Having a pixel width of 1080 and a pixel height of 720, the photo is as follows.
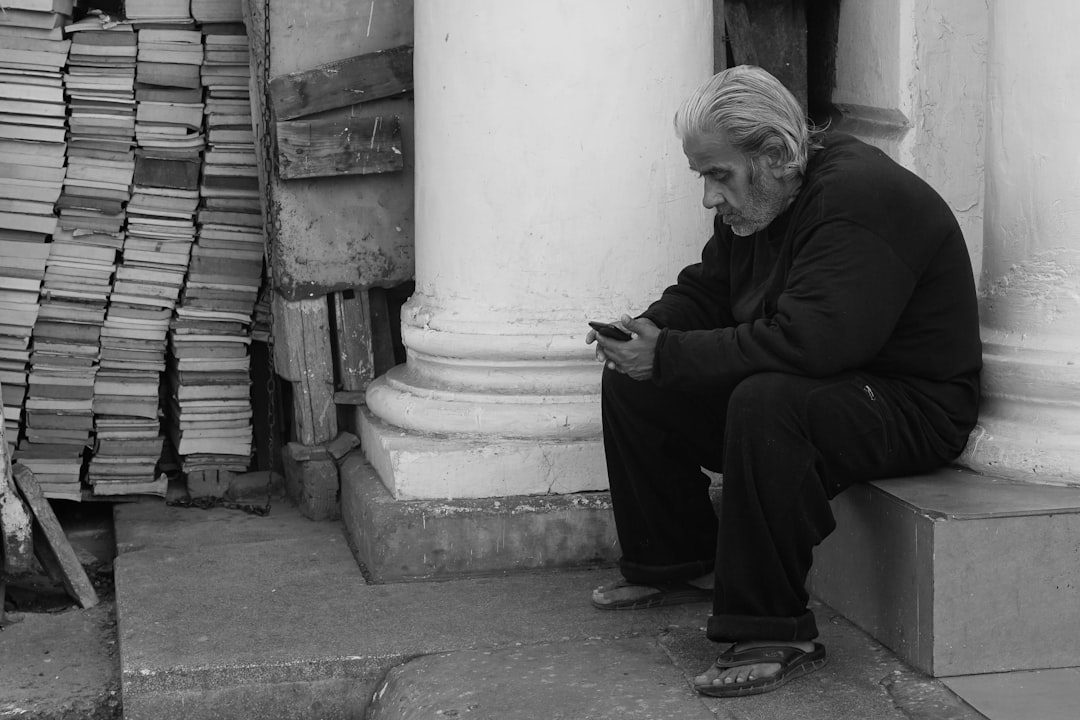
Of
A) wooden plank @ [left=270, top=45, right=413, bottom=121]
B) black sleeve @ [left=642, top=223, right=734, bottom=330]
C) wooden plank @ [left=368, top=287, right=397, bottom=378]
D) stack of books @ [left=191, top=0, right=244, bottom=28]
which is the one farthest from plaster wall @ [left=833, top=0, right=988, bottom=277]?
stack of books @ [left=191, top=0, right=244, bottom=28]

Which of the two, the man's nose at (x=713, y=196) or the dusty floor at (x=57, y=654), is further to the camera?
the dusty floor at (x=57, y=654)

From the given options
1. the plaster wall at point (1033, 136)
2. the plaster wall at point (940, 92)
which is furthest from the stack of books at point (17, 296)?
the plaster wall at point (1033, 136)

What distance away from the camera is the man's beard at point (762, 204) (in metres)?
3.05

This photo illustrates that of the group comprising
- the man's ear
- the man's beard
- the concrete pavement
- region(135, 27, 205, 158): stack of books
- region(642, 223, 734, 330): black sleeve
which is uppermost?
region(135, 27, 205, 158): stack of books

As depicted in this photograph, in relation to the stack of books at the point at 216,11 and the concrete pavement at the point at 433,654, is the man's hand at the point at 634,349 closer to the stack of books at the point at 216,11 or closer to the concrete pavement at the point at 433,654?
the concrete pavement at the point at 433,654

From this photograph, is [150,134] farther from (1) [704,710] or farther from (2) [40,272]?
(1) [704,710]

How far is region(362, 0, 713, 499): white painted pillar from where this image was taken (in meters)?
3.74

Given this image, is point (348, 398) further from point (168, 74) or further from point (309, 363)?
point (168, 74)

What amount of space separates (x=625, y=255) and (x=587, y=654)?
1174 millimetres

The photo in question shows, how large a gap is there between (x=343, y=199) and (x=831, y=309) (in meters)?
2.11

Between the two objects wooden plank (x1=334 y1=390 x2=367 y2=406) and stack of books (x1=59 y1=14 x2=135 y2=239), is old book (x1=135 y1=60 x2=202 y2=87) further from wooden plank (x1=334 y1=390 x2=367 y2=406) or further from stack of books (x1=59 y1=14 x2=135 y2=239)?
wooden plank (x1=334 y1=390 x2=367 y2=406)

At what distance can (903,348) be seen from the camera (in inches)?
117

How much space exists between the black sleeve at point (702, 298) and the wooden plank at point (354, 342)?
141 centimetres

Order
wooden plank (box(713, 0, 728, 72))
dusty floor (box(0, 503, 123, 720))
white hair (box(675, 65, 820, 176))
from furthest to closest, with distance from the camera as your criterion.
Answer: wooden plank (box(713, 0, 728, 72)) < dusty floor (box(0, 503, 123, 720)) < white hair (box(675, 65, 820, 176))
